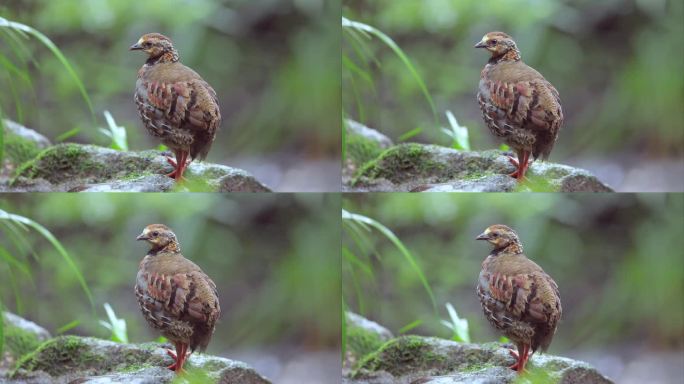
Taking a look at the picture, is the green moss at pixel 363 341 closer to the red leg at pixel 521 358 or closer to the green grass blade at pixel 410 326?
the green grass blade at pixel 410 326

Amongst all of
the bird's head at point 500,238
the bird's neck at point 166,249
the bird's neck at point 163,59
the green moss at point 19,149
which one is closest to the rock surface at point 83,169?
the green moss at point 19,149

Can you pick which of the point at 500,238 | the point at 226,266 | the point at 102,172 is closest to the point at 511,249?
the point at 500,238

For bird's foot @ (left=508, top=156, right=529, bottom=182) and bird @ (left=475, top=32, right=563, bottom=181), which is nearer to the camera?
bird @ (left=475, top=32, right=563, bottom=181)

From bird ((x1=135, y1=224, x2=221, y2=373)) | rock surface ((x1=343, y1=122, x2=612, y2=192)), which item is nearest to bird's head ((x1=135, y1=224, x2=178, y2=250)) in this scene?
bird ((x1=135, y1=224, x2=221, y2=373))

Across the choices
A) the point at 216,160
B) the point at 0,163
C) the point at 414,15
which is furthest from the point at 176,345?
the point at 414,15

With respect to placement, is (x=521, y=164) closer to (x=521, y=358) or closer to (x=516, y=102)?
(x=516, y=102)

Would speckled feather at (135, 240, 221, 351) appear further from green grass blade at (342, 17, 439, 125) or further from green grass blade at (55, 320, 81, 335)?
green grass blade at (342, 17, 439, 125)

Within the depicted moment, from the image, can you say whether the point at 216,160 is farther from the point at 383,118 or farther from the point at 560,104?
the point at 560,104
